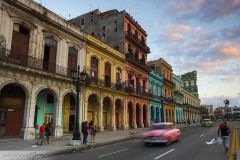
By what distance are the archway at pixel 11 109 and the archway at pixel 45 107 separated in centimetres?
165

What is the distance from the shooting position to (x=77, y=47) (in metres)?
25.8

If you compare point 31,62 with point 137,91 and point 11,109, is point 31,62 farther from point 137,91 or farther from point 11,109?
point 137,91

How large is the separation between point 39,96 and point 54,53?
13.8 feet

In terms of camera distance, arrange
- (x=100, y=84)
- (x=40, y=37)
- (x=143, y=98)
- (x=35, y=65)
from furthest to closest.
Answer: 1. (x=143, y=98)
2. (x=100, y=84)
3. (x=40, y=37)
4. (x=35, y=65)

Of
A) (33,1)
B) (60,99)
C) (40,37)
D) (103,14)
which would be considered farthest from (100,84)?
(103,14)

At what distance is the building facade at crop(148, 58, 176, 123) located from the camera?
50.8 metres

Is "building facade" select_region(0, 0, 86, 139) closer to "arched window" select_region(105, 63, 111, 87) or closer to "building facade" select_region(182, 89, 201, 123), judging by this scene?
"arched window" select_region(105, 63, 111, 87)

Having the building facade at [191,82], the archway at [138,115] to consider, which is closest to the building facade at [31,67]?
the archway at [138,115]

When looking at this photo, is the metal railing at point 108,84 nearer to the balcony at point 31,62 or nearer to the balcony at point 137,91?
the balcony at point 137,91

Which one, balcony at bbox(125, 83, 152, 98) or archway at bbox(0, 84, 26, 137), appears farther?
balcony at bbox(125, 83, 152, 98)

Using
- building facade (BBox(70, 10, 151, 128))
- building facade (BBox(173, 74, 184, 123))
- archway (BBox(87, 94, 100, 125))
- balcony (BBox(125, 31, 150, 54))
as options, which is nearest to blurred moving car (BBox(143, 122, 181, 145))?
archway (BBox(87, 94, 100, 125))

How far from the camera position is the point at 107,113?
3231 centimetres

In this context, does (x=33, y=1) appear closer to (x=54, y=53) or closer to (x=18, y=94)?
(x=54, y=53)

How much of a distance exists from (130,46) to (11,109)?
2236cm
